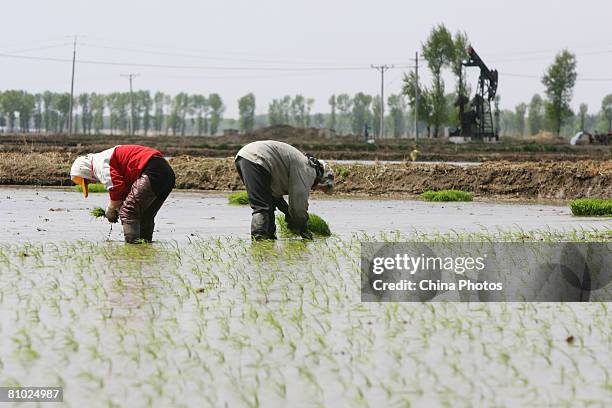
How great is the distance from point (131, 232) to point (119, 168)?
71 cm

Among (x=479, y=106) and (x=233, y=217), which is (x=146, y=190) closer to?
(x=233, y=217)

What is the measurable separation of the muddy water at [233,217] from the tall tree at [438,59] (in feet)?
230

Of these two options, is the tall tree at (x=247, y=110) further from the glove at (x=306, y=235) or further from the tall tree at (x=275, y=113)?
the glove at (x=306, y=235)

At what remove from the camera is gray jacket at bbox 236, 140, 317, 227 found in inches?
468

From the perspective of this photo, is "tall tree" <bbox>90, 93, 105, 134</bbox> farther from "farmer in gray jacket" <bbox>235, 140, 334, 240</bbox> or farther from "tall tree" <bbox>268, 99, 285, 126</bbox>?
"farmer in gray jacket" <bbox>235, 140, 334, 240</bbox>

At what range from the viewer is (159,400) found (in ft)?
16.0

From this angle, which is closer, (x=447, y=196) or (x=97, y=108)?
(x=447, y=196)

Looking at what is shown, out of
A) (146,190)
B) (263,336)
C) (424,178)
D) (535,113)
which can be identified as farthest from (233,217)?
(535,113)

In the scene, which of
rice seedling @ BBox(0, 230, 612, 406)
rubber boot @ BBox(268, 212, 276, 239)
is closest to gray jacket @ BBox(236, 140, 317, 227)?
rubber boot @ BBox(268, 212, 276, 239)

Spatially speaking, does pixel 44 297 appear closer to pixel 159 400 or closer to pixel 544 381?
pixel 159 400

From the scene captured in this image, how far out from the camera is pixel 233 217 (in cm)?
1703

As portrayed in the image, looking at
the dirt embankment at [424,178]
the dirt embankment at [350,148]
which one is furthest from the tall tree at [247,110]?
the dirt embankment at [424,178]

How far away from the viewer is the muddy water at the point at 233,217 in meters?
14.0

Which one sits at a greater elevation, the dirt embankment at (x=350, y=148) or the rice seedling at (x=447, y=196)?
the dirt embankment at (x=350, y=148)
